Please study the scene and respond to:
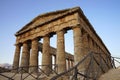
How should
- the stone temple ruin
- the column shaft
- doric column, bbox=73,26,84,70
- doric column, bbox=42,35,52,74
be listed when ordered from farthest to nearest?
the column shaft, doric column, bbox=42,35,52,74, the stone temple ruin, doric column, bbox=73,26,84,70

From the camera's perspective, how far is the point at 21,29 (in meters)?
23.8

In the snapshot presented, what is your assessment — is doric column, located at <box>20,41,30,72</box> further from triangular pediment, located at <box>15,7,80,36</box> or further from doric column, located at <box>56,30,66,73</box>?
doric column, located at <box>56,30,66,73</box>

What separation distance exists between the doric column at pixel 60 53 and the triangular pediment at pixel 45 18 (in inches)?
97.3

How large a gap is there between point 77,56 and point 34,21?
10122 mm

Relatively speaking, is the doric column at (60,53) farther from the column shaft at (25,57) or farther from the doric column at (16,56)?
the doric column at (16,56)

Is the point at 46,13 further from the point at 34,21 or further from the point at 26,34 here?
the point at 26,34

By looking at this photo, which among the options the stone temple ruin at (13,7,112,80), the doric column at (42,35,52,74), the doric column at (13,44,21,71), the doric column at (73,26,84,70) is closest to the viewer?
the doric column at (73,26,84,70)

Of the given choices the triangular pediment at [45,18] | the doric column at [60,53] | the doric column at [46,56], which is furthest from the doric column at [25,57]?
the doric column at [60,53]

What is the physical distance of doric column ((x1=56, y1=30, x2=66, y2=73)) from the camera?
15.8m

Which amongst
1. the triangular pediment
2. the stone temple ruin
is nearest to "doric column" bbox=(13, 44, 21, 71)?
the stone temple ruin

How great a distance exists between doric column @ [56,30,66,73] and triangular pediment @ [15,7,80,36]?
2471mm

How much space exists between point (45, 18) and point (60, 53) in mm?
6711

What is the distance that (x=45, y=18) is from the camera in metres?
20.8

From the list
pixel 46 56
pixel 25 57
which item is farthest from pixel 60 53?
pixel 25 57
